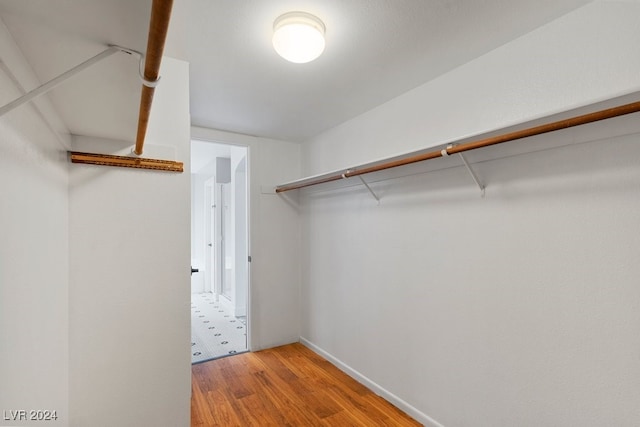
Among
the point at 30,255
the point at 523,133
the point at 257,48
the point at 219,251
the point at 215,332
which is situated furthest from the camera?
the point at 219,251

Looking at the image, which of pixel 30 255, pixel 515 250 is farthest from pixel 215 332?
pixel 515 250

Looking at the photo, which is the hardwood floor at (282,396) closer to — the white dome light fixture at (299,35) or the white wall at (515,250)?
the white wall at (515,250)

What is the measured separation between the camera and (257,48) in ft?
5.27

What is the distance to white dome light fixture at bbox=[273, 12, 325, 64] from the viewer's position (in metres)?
1.33

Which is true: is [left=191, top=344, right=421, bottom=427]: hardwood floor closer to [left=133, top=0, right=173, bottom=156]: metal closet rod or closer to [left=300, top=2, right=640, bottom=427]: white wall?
[left=300, top=2, right=640, bottom=427]: white wall

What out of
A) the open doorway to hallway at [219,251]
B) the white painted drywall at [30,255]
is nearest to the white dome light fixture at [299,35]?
the white painted drywall at [30,255]

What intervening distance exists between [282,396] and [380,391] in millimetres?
776

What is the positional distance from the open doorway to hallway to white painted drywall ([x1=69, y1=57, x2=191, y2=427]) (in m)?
1.49

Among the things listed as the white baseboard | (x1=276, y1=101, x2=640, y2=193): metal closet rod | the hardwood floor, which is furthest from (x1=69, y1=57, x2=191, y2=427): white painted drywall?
the white baseboard

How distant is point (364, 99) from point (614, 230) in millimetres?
1690

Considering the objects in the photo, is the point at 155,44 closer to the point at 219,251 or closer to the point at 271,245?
the point at 271,245

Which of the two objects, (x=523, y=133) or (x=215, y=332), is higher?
(x=523, y=133)

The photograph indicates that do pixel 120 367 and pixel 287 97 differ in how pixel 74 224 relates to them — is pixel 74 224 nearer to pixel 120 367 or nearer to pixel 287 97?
pixel 120 367

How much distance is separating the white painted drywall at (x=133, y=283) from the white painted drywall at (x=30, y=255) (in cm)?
9
